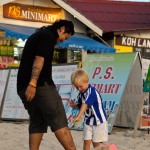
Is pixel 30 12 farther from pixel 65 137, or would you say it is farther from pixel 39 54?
pixel 65 137

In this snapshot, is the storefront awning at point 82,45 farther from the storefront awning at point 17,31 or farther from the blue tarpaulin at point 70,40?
the storefront awning at point 17,31

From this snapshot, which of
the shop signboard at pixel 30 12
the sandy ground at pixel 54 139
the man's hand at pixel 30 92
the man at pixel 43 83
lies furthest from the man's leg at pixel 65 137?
the shop signboard at pixel 30 12

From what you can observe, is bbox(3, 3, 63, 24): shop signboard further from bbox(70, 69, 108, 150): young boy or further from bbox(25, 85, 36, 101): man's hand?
bbox(25, 85, 36, 101): man's hand

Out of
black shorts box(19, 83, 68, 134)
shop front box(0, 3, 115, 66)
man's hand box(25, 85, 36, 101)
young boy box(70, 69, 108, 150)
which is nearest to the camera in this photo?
man's hand box(25, 85, 36, 101)

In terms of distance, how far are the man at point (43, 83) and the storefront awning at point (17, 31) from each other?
7801 millimetres

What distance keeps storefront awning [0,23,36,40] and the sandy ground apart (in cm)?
412

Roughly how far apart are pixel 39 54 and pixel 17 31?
8536 millimetres

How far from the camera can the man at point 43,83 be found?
4833 mm

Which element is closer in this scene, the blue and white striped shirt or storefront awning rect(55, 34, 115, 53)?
the blue and white striped shirt

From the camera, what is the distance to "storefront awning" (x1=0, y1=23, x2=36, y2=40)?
12.7m

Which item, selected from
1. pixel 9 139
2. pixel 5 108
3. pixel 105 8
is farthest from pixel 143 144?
pixel 105 8

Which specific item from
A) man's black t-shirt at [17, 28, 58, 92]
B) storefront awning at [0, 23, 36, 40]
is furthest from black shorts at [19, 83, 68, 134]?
storefront awning at [0, 23, 36, 40]

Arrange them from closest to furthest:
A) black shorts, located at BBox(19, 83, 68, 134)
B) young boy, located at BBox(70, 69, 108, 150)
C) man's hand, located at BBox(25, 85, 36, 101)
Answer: man's hand, located at BBox(25, 85, 36, 101)
black shorts, located at BBox(19, 83, 68, 134)
young boy, located at BBox(70, 69, 108, 150)

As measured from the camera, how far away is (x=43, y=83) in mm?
4980
